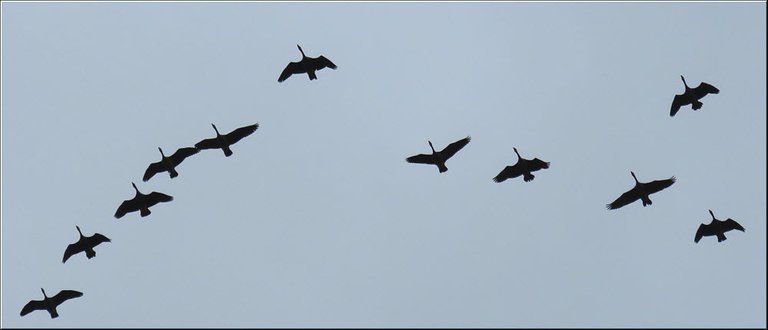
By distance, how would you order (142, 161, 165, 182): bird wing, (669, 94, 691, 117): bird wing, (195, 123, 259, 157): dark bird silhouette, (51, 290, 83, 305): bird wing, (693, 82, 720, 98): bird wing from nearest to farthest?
(195, 123, 259, 157): dark bird silhouette, (142, 161, 165, 182): bird wing, (51, 290, 83, 305): bird wing, (693, 82, 720, 98): bird wing, (669, 94, 691, 117): bird wing

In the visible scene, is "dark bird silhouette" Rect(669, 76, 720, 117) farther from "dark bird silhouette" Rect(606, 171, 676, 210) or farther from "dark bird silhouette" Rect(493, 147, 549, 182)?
"dark bird silhouette" Rect(493, 147, 549, 182)

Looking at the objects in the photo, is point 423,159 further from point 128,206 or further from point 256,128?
point 128,206

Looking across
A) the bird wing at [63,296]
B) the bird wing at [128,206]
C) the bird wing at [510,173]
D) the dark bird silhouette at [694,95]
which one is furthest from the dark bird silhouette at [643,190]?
the bird wing at [63,296]

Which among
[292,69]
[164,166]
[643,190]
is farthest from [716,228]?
[164,166]

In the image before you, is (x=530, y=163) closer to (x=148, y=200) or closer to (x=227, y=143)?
(x=227, y=143)

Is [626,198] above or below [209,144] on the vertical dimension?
below

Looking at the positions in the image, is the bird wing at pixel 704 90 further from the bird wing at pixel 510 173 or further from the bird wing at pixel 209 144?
the bird wing at pixel 209 144

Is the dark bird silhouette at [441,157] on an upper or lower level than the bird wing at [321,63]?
lower

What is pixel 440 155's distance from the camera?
42375 mm

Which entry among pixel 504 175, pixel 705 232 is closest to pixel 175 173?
pixel 504 175

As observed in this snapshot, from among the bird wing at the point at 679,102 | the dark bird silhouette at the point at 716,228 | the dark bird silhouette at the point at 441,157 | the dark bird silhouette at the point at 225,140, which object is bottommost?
the dark bird silhouette at the point at 716,228

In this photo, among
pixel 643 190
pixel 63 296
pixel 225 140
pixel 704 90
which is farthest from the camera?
pixel 704 90

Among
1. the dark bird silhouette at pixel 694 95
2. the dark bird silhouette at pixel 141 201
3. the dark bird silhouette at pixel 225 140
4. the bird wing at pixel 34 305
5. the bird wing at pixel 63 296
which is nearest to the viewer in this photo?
the dark bird silhouette at pixel 225 140

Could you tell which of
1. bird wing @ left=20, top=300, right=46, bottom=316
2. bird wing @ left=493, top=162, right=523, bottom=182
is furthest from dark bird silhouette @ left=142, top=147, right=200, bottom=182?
bird wing @ left=493, top=162, right=523, bottom=182
